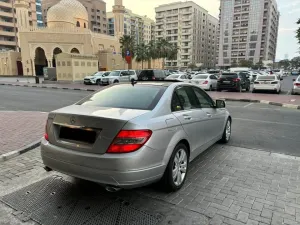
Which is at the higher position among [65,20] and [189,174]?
[65,20]

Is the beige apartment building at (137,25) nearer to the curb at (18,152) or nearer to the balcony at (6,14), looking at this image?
the balcony at (6,14)

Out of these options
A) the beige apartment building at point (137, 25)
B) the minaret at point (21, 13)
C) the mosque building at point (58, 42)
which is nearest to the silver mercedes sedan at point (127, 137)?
the mosque building at point (58, 42)

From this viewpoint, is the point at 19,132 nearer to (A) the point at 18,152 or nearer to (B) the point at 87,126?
(A) the point at 18,152

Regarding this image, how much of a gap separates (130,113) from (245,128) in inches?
215

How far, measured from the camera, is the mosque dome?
184 feet

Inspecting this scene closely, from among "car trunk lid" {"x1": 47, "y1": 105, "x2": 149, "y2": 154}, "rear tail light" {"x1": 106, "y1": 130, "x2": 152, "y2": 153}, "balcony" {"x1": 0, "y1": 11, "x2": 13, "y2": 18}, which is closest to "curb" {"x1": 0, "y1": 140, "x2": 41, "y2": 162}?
"car trunk lid" {"x1": 47, "y1": 105, "x2": 149, "y2": 154}

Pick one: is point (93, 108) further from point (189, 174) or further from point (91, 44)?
point (91, 44)

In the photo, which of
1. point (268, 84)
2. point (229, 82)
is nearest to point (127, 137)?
point (268, 84)

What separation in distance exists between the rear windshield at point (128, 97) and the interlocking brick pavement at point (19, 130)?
2714 millimetres

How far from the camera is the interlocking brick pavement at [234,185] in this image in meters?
2.98

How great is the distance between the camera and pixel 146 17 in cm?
14112

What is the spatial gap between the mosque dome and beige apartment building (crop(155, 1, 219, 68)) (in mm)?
51566

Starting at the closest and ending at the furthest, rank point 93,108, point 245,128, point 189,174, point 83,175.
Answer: point 83,175
point 93,108
point 189,174
point 245,128

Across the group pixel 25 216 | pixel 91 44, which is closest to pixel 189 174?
pixel 25 216
